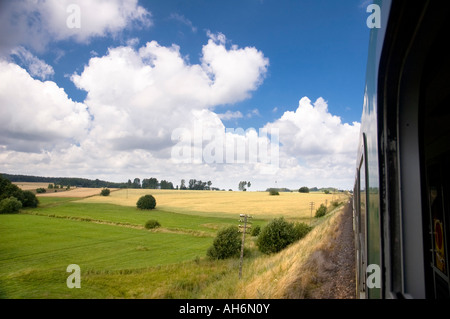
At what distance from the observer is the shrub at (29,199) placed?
2294 inches

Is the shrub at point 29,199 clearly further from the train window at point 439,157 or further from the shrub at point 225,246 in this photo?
the train window at point 439,157

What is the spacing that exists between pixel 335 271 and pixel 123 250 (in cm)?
3109

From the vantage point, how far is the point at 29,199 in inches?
2325

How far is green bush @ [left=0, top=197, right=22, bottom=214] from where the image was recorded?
5184 cm

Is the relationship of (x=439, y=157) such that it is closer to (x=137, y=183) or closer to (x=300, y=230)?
(x=300, y=230)

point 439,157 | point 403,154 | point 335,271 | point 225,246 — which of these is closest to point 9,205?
point 225,246

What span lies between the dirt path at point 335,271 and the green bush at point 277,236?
1203cm

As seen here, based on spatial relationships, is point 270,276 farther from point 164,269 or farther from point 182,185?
point 182,185

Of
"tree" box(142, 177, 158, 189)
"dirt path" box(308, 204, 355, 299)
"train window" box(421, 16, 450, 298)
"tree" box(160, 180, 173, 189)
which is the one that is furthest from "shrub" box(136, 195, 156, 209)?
"train window" box(421, 16, 450, 298)

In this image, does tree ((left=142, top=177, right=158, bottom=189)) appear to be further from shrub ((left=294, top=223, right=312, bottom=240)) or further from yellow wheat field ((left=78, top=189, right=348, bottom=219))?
shrub ((left=294, top=223, right=312, bottom=240))

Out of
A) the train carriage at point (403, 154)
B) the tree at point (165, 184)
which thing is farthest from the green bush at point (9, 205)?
the train carriage at point (403, 154)

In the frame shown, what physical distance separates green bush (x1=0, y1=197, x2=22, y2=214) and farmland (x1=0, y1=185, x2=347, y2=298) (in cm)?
201
